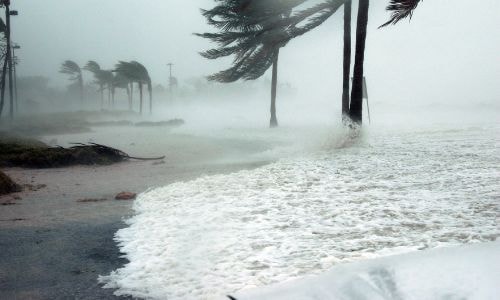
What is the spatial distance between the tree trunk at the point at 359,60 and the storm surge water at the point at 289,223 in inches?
210

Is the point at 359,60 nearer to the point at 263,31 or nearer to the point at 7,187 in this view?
the point at 263,31

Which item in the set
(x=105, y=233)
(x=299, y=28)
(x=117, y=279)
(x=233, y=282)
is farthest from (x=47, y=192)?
(x=299, y=28)

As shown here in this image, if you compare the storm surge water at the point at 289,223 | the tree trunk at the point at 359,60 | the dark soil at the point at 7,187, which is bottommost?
the dark soil at the point at 7,187

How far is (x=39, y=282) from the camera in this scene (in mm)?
2707

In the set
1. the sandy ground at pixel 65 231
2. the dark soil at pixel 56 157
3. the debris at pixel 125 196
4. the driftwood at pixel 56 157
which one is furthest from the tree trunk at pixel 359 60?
the debris at pixel 125 196

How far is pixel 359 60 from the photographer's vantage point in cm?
1166

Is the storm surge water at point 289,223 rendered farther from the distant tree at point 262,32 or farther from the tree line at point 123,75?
the tree line at point 123,75

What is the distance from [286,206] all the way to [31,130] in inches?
1013

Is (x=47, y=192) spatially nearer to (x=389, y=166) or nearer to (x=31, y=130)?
(x=389, y=166)

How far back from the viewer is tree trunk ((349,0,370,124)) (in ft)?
38.2

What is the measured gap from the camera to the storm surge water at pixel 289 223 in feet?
8.77

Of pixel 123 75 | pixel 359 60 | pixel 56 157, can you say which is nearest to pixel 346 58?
pixel 359 60

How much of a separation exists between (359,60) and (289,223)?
8964mm

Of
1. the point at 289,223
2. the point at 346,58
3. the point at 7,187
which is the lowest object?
the point at 7,187
